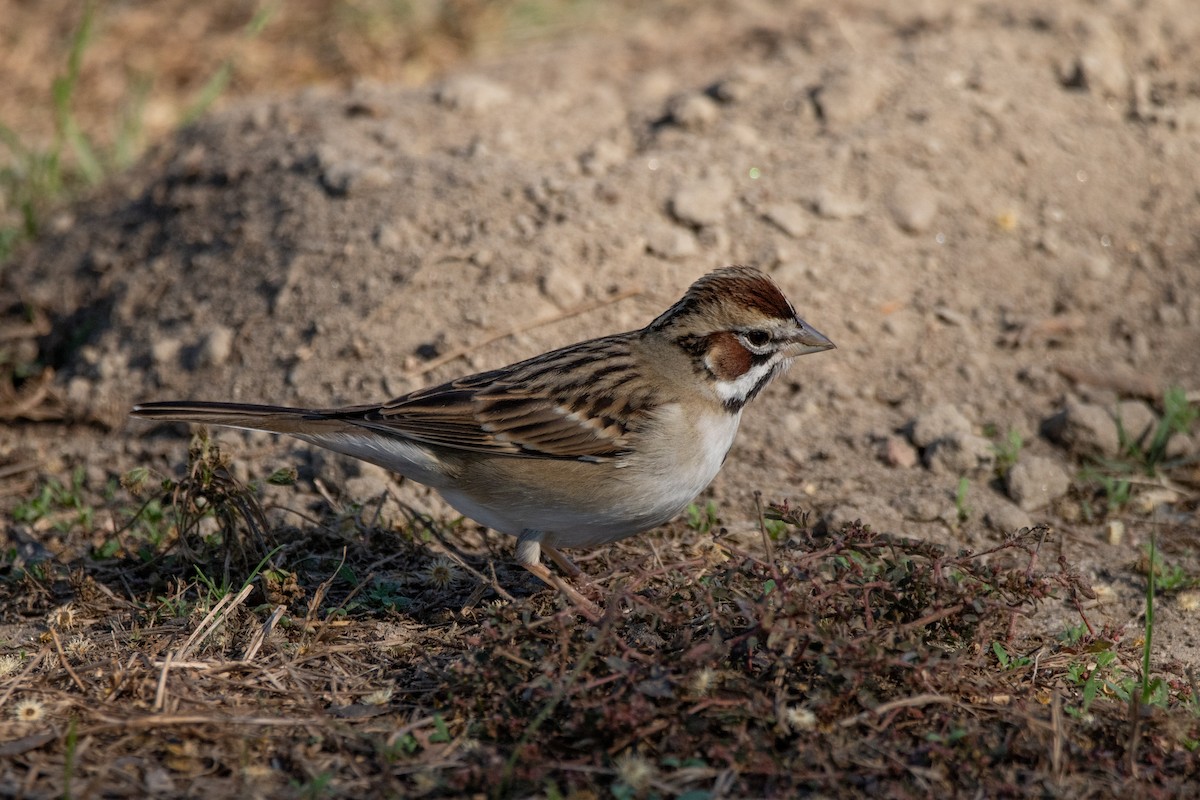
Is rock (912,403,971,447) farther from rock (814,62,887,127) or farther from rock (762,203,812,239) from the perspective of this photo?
rock (814,62,887,127)

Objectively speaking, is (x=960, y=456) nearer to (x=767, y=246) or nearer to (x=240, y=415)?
(x=767, y=246)

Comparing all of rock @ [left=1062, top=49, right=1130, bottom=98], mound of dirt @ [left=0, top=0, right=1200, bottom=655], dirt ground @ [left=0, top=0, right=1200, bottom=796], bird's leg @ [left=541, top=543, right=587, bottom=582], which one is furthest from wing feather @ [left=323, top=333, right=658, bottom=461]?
rock @ [left=1062, top=49, right=1130, bottom=98]

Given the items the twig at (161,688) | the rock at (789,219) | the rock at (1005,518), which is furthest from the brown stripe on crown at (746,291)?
the twig at (161,688)

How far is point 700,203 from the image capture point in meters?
7.17

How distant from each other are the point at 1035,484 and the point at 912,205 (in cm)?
193

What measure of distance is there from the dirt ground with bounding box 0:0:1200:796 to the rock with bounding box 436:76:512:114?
0.11 ft

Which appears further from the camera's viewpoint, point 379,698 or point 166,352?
point 166,352

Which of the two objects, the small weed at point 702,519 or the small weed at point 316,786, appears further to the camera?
the small weed at point 702,519

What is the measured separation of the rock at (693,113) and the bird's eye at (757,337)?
292 centimetres

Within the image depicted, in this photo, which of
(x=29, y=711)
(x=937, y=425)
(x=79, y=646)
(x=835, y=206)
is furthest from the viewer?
(x=835, y=206)

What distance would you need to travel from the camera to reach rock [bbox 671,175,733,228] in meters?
7.15

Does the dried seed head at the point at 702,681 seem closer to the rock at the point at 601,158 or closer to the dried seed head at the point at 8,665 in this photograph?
the dried seed head at the point at 8,665

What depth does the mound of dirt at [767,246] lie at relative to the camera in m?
6.64

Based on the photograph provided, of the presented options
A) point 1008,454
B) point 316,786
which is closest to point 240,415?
point 316,786
